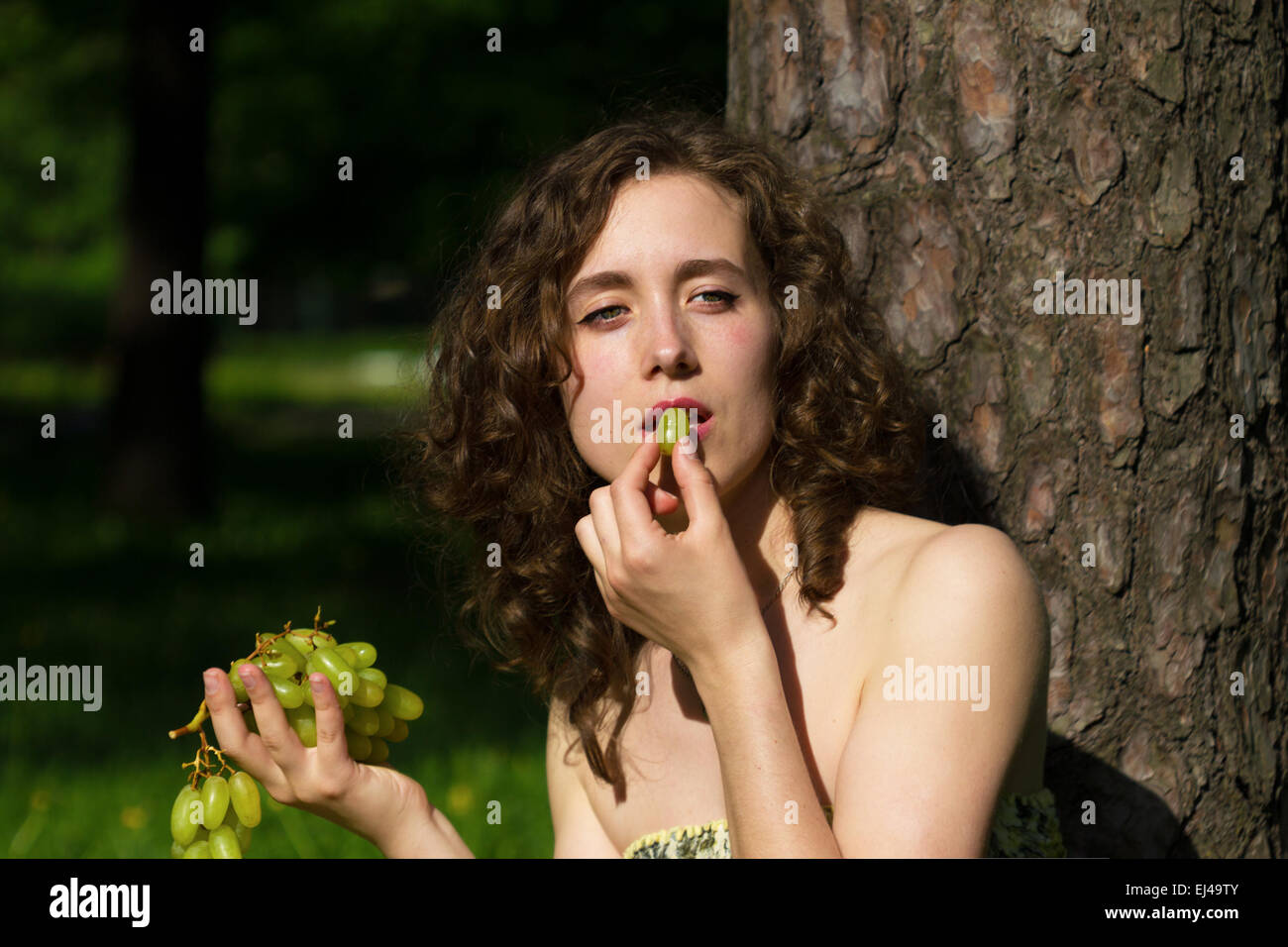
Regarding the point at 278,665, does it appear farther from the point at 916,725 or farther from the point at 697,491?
the point at 916,725

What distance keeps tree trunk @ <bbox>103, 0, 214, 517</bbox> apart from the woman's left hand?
10111 millimetres

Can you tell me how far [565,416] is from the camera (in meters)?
2.83

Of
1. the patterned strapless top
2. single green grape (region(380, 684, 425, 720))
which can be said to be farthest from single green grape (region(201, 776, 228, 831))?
the patterned strapless top

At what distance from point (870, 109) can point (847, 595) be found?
1208 mm

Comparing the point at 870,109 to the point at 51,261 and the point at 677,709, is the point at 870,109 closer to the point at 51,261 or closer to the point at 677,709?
the point at 677,709

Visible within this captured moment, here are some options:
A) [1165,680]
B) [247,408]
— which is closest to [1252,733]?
[1165,680]

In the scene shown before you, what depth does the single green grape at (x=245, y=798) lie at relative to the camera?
2.53 m

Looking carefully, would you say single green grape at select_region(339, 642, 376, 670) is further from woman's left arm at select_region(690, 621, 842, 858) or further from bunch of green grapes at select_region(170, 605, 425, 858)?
woman's left arm at select_region(690, 621, 842, 858)

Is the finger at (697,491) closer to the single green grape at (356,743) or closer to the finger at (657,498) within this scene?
the finger at (657,498)

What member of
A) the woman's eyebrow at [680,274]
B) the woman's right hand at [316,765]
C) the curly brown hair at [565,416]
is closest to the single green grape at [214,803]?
the woman's right hand at [316,765]

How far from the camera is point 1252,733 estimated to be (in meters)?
2.93

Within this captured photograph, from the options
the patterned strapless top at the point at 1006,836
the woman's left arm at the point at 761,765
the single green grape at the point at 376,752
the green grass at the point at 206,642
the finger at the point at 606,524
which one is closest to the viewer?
the woman's left arm at the point at 761,765

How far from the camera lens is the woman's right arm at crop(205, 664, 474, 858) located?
2.36 m

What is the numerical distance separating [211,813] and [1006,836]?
5.08 ft
